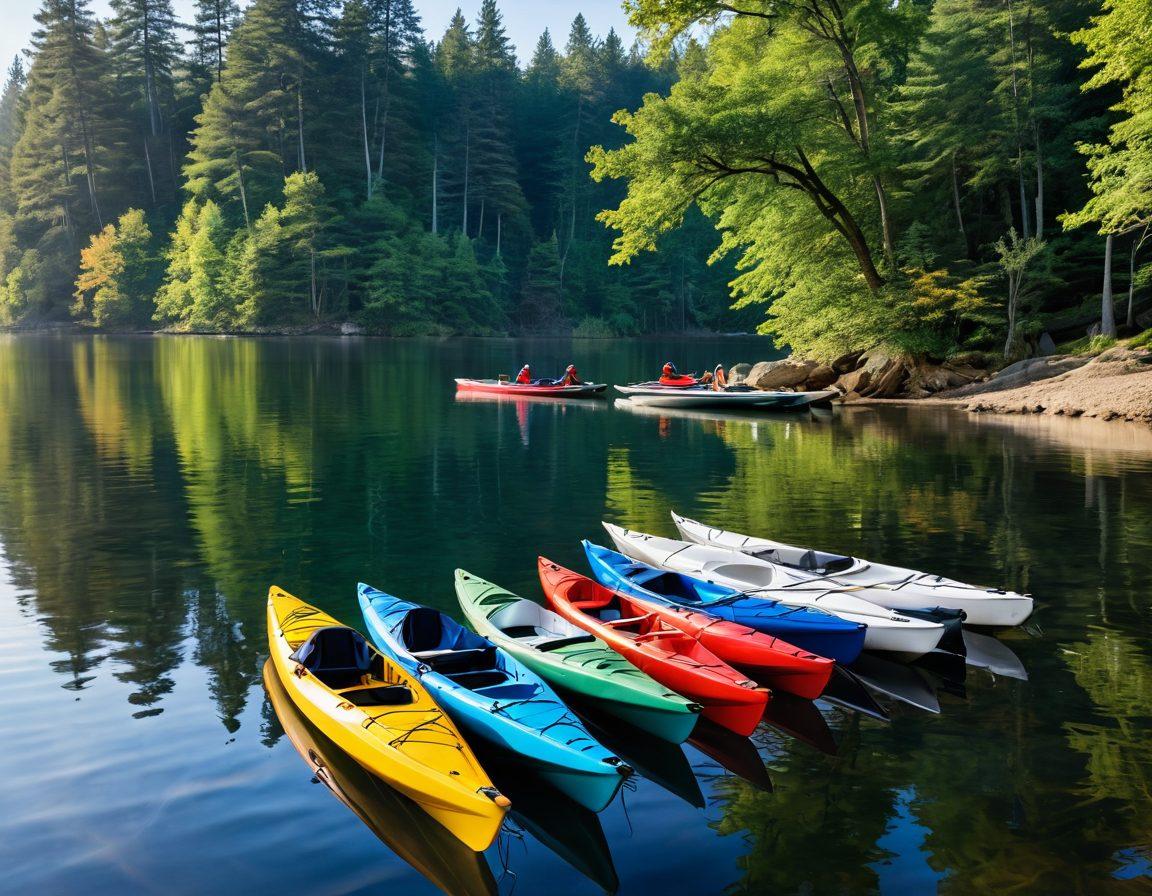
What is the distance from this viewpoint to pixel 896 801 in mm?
7145

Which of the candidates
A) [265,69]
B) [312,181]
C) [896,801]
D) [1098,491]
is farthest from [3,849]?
[265,69]

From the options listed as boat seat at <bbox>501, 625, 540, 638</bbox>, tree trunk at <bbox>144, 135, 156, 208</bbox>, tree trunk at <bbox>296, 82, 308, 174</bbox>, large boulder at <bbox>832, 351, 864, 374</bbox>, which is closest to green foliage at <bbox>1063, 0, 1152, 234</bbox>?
large boulder at <bbox>832, 351, 864, 374</bbox>

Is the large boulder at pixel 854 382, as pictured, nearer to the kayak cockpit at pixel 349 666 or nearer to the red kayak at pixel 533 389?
the red kayak at pixel 533 389

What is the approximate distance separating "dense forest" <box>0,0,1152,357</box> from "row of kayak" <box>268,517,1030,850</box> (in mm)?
22408

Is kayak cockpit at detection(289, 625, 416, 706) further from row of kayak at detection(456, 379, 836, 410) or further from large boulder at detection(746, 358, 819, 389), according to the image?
large boulder at detection(746, 358, 819, 389)

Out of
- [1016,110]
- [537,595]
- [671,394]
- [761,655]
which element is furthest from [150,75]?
[761,655]

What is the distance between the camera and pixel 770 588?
436 inches

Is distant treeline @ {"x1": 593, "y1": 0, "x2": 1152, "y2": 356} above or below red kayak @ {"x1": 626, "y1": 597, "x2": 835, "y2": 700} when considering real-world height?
above

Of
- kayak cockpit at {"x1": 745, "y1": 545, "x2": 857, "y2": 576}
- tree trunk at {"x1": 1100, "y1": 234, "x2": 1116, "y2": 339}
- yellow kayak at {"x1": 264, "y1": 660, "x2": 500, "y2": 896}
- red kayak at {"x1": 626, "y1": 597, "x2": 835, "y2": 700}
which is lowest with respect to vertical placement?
yellow kayak at {"x1": 264, "y1": 660, "x2": 500, "y2": 896}

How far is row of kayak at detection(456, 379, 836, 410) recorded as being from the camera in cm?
3366

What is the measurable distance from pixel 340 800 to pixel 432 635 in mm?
2322

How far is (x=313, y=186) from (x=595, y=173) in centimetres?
5184

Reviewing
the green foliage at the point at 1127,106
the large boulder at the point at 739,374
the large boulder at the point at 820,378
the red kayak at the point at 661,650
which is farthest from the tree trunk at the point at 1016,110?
the red kayak at the point at 661,650

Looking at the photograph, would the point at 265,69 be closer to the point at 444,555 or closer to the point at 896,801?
the point at 444,555
